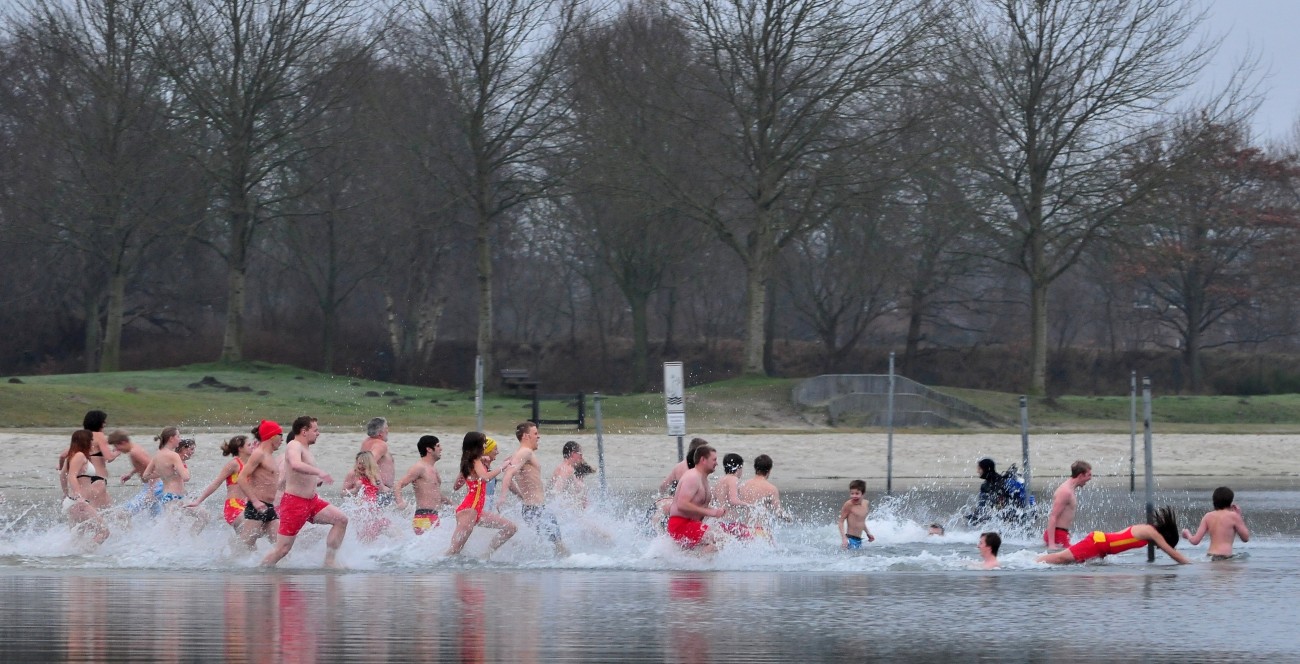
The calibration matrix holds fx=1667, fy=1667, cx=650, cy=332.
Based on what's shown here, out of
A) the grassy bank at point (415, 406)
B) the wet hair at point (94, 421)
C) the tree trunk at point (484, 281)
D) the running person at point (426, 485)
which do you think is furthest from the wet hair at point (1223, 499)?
the tree trunk at point (484, 281)

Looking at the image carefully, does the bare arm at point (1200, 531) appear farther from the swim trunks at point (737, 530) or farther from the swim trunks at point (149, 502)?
the swim trunks at point (149, 502)

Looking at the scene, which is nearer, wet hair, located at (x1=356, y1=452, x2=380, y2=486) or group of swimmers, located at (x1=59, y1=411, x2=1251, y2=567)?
group of swimmers, located at (x1=59, y1=411, x2=1251, y2=567)

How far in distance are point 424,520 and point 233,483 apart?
6.53 feet

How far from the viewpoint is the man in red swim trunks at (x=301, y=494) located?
14.6 metres

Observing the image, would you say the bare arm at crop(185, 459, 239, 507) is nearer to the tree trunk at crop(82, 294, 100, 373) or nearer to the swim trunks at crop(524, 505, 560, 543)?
the swim trunks at crop(524, 505, 560, 543)

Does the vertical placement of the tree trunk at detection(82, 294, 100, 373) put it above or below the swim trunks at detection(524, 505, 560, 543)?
above

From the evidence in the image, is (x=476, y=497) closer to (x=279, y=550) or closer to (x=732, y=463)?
(x=279, y=550)

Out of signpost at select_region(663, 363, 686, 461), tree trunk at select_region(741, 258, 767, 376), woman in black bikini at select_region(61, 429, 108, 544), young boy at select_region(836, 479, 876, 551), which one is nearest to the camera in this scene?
woman in black bikini at select_region(61, 429, 108, 544)

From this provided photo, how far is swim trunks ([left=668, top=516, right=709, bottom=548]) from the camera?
15898mm

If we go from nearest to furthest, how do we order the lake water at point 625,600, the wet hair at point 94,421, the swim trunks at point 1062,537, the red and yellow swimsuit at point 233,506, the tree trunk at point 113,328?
1. the lake water at point 625,600
2. the red and yellow swimsuit at point 233,506
3. the wet hair at point 94,421
4. the swim trunks at point 1062,537
5. the tree trunk at point 113,328

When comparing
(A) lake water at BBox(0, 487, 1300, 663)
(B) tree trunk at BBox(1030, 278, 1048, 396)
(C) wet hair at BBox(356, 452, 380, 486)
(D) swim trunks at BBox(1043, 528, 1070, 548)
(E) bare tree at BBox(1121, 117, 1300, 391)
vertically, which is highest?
(E) bare tree at BBox(1121, 117, 1300, 391)

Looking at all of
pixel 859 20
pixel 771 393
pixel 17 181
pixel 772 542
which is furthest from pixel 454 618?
pixel 17 181

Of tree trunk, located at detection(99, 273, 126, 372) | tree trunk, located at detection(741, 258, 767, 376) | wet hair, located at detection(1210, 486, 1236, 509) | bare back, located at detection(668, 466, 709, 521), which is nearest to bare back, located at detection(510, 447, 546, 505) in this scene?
bare back, located at detection(668, 466, 709, 521)

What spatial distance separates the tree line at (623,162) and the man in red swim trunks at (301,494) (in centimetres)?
2621
